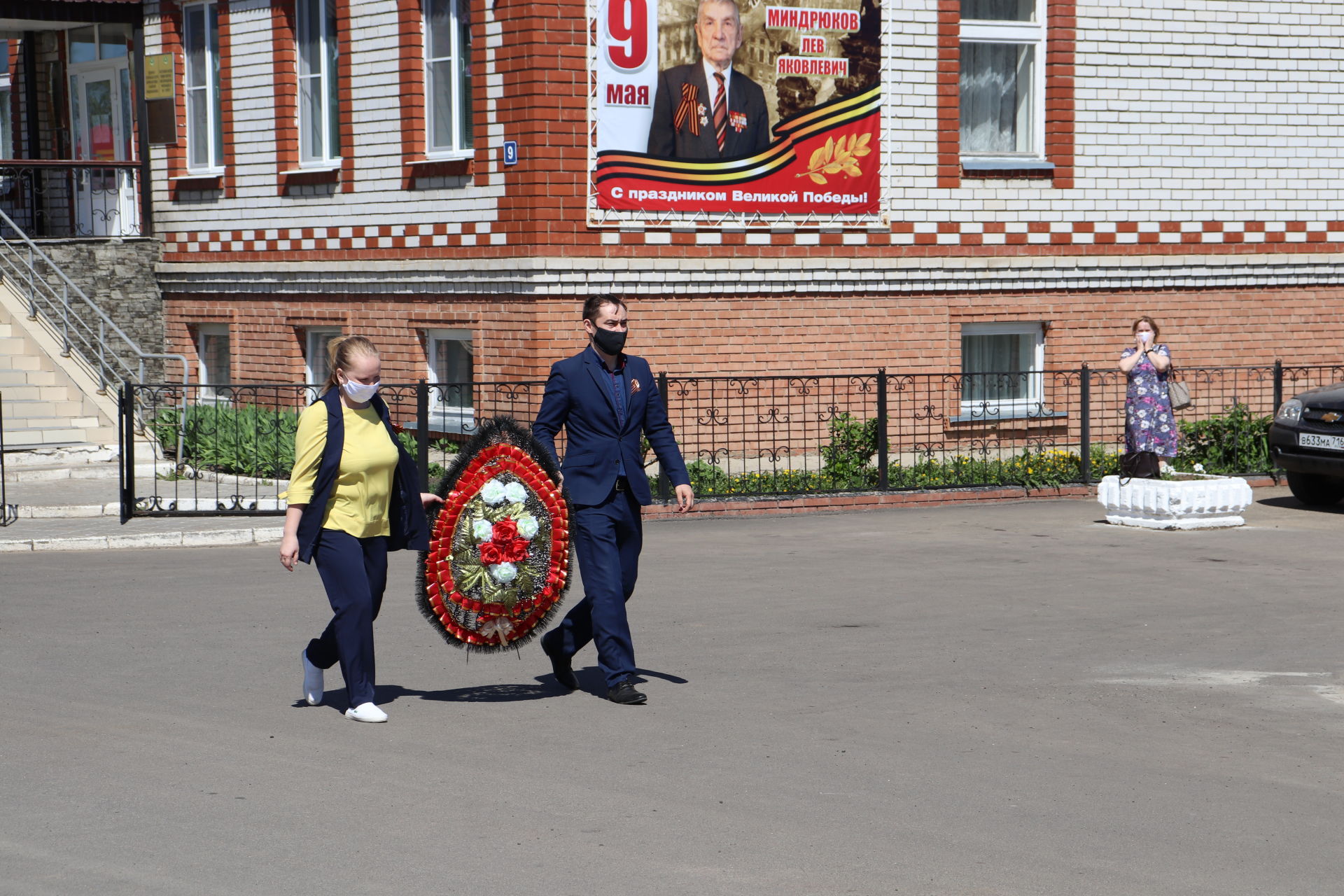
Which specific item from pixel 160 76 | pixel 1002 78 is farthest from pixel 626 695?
pixel 160 76

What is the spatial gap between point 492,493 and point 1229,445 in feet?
39.7

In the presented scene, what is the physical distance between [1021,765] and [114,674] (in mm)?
4580

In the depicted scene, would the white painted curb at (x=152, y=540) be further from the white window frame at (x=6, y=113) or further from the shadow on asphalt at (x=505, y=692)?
the white window frame at (x=6, y=113)

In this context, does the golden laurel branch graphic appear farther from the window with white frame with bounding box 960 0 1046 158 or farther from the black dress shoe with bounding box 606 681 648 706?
the black dress shoe with bounding box 606 681 648 706

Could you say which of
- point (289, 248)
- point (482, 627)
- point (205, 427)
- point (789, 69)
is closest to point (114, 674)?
point (482, 627)

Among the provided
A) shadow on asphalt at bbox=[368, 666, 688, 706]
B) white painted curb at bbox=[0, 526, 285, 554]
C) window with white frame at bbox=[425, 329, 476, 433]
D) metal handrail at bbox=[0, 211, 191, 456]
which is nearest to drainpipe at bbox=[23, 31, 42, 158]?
metal handrail at bbox=[0, 211, 191, 456]

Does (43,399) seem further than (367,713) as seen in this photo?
Yes

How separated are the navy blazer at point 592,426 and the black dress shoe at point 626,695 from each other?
0.87 m

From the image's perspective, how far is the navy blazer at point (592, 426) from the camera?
809 centimetres

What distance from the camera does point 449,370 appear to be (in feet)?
64.5

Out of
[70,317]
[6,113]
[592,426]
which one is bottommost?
[592,426]

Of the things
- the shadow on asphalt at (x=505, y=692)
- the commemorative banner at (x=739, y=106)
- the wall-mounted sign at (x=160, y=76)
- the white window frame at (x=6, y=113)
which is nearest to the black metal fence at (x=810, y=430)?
the commemorative banner at (x=739, y=106)

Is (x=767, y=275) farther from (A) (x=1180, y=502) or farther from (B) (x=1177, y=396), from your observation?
(A) (x=1180, y=502)

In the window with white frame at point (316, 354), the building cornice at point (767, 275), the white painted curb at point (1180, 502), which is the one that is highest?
the building cornice at point (767, 275)
